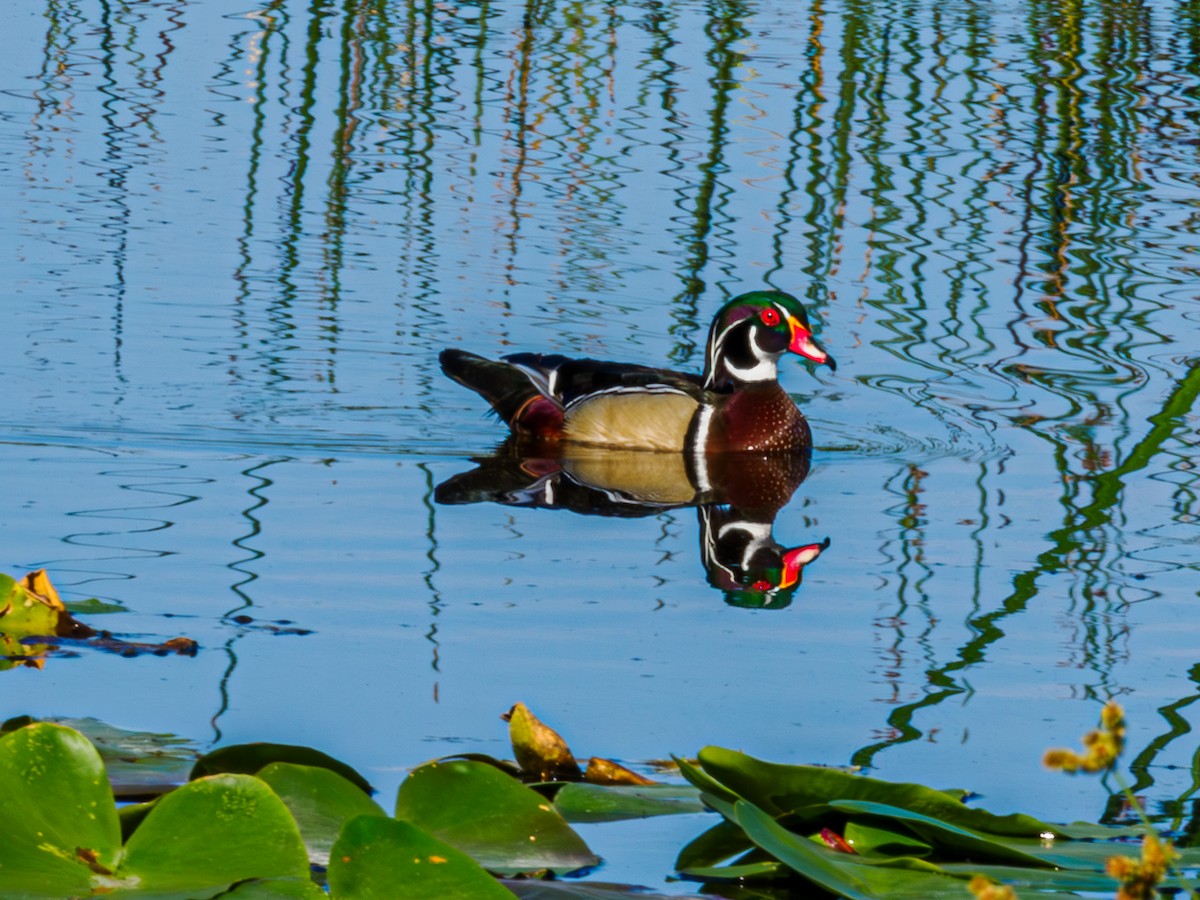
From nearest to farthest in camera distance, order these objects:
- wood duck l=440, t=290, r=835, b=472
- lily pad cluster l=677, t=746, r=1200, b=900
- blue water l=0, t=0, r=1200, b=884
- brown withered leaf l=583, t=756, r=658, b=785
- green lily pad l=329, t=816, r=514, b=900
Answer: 1. green lily pad l=329, t=816, r=514, b=900
2. lily pad cluster l=677, t=746, r=1200, b=900
3. brown withered leaf l=583, t=756, r=658, b=785
4. blue water l=0, t=0, r=1200, b=884
5. wood duck l=440, t=290, r=835, b=472

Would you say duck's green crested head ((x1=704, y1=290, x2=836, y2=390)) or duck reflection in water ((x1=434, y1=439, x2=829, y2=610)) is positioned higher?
duck's green crested head ((x1=704, y1=290, x2=836, y2=390))

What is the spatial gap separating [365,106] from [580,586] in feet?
25.3

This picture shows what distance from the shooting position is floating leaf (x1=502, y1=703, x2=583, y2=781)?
414 cm

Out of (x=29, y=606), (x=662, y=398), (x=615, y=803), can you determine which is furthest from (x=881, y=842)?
(x=662, y=398)

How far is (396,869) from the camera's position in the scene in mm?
3090

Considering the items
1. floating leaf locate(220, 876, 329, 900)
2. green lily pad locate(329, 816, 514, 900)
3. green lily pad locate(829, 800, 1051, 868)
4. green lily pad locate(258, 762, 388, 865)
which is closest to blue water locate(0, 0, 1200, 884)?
green lily pad locate(829, 800, 1051, 868)

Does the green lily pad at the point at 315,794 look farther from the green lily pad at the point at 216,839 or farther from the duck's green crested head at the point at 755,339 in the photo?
the duck's green crested head at the point at 755,339

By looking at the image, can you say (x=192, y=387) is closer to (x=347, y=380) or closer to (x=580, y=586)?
(x=347, y=380)

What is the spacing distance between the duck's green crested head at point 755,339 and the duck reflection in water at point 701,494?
53cm

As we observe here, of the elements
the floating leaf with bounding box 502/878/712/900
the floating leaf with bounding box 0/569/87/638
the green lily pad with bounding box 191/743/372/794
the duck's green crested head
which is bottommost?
the floating leaf with bounding box 502/878/712/900

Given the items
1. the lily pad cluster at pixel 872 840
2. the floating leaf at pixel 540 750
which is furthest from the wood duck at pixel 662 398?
the lily pad cluster at pixel 872 840

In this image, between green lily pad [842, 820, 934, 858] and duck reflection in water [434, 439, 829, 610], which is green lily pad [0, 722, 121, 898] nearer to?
green lily pad [842, 820, 934, 858]

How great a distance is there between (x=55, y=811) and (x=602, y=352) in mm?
7138

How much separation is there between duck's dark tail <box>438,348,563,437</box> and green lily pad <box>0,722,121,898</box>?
19.7 ft
